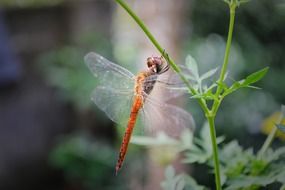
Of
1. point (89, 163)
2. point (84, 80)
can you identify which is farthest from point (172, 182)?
point (89, 163)

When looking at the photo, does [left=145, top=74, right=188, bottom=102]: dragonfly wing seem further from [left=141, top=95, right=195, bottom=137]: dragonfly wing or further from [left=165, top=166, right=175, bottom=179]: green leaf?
[left=165, top=166, right=175, bottom=179]: green leaf

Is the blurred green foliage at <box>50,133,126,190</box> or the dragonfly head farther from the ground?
the dragonfly head

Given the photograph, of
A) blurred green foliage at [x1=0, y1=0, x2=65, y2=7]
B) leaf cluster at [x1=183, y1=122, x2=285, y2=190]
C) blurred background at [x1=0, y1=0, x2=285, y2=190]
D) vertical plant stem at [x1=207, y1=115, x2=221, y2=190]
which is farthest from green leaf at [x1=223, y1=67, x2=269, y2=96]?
blurred green foliage at [x1=0, y1=0, x2=65, y2=7]

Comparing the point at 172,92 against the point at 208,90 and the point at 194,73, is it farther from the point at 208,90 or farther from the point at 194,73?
the point at 208,90

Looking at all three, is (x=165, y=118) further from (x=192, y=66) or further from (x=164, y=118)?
(x=192, y=66)

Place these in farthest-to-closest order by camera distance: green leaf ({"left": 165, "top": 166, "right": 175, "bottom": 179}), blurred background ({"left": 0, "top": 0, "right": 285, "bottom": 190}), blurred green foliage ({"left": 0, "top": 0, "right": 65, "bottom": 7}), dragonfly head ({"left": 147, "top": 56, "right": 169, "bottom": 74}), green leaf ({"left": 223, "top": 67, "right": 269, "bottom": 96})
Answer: blurred green foliage ({"left": 0, "top": 0, "right": 65, "bottom": 7}), blurred background ({"left": 0, "top": 0, "right": 285, "bottom": 190}), dragonfly head ({"left": 147, "top": 56, "right": 169, "bottom": 74}), green leaf ({"left": 165, "top": 166, "right": 175, "bottom": 179}), green leaf ({"left": 223, "top": 67, "right": 269, "bottom": 96})

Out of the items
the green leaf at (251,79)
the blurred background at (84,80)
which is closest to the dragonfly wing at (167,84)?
the green leaf at (251,79)

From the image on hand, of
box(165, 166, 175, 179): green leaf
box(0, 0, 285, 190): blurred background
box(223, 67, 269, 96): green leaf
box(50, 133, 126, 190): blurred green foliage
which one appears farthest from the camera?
box(50, 133, 126, 190): blurred green foliage

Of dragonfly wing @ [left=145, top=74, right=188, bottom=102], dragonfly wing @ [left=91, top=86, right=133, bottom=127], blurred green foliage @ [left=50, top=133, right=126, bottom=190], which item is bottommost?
blurred green foliage @ [left=50, top=133, right=126, bottom=190]
